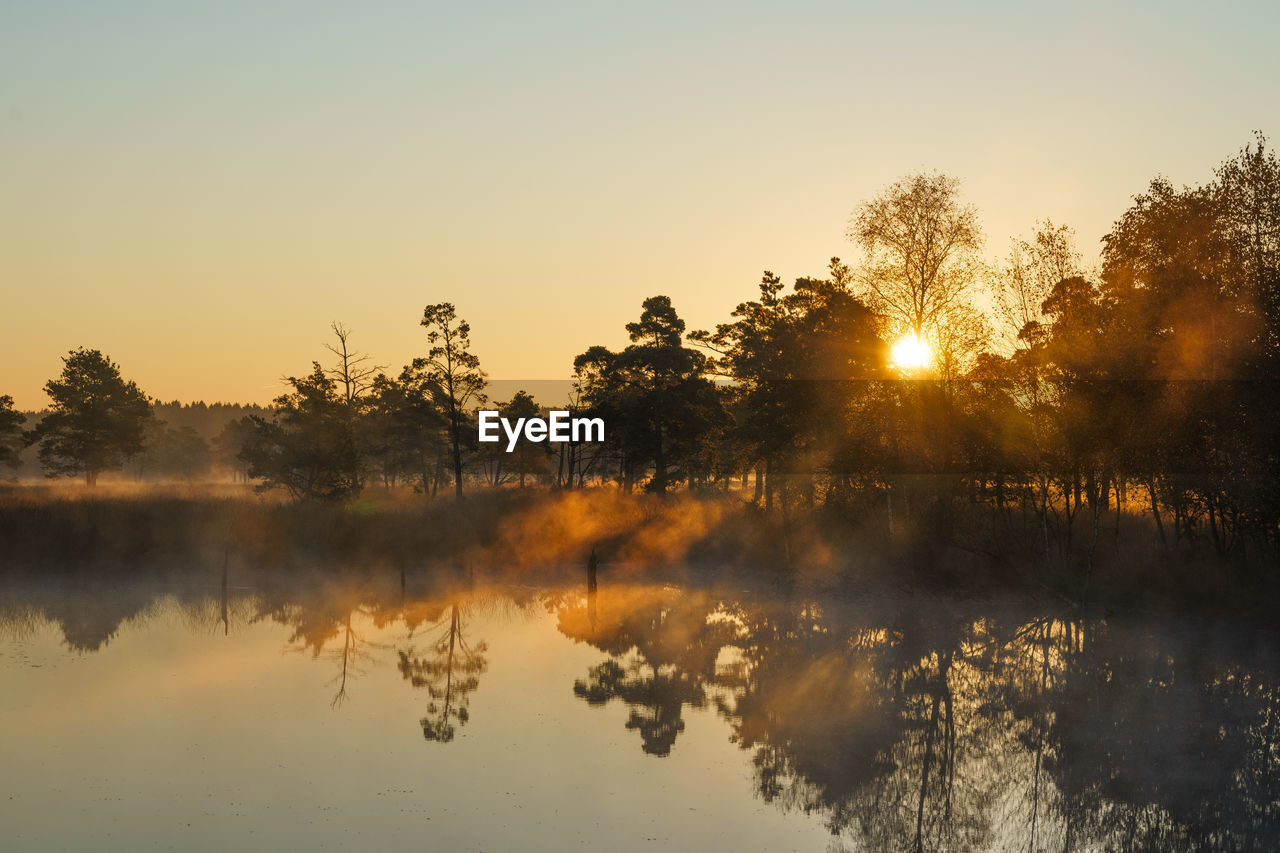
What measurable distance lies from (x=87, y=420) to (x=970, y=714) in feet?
300

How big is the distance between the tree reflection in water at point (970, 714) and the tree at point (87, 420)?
246ft

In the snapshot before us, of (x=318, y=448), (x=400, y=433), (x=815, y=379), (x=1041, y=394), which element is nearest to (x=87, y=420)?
(x=400, y=433)

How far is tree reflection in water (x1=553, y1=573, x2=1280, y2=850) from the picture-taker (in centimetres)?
1541

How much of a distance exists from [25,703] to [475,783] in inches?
479

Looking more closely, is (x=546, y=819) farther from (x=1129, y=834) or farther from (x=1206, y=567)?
(x=1206, y=567)

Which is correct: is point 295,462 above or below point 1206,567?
above

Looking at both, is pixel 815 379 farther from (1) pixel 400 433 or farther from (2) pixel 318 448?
(1) pixel 400 433

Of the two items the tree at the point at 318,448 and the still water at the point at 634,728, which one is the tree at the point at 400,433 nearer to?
the tree at the point at 318,448

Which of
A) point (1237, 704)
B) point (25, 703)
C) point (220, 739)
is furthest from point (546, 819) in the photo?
point (1237, 704)

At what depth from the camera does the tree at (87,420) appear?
296 feet

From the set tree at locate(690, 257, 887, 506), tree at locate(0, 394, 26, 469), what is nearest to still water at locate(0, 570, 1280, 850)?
tree at locate(690, 257, 887, 506)

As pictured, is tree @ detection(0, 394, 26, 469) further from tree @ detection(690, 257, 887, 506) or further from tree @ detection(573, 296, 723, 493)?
tree @ detection(690, 257, 887, 506)

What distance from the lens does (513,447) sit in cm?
10394

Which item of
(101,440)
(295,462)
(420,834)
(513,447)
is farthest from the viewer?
(513,447)
